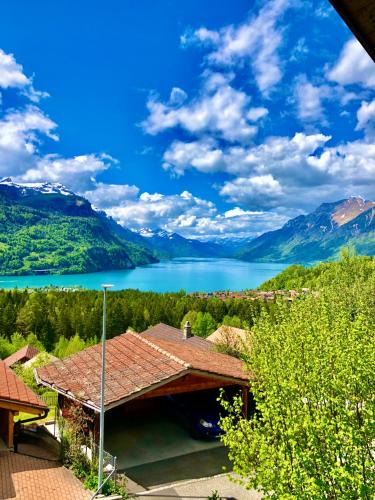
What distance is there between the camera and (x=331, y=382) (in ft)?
34.6

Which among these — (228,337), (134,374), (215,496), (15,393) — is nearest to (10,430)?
(15,393)

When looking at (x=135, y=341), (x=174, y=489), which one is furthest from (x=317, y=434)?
(x=135, y=341)

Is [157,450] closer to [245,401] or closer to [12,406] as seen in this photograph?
[245,401]

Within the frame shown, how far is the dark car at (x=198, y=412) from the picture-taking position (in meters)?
19.6

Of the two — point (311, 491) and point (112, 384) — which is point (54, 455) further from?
point (311, 491)

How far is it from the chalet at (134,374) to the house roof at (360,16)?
1610 cm

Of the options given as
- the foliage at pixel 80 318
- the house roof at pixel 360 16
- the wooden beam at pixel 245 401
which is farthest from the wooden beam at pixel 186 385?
the foliage at pixel 80 318

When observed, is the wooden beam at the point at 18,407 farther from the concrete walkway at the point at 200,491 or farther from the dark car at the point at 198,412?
the dark car at the point at 198,412

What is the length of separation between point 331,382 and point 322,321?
6.71m

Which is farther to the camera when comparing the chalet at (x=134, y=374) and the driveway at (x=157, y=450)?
the chalet at (x=134, y=374)

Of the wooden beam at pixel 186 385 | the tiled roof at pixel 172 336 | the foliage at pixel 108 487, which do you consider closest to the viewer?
the foliage at pixel 108 487

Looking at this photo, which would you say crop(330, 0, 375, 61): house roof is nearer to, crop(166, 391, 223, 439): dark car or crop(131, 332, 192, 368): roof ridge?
crop(131, 332, 192, 368): roof ridge

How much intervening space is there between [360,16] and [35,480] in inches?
592

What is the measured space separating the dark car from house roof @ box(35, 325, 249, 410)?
214 cm
